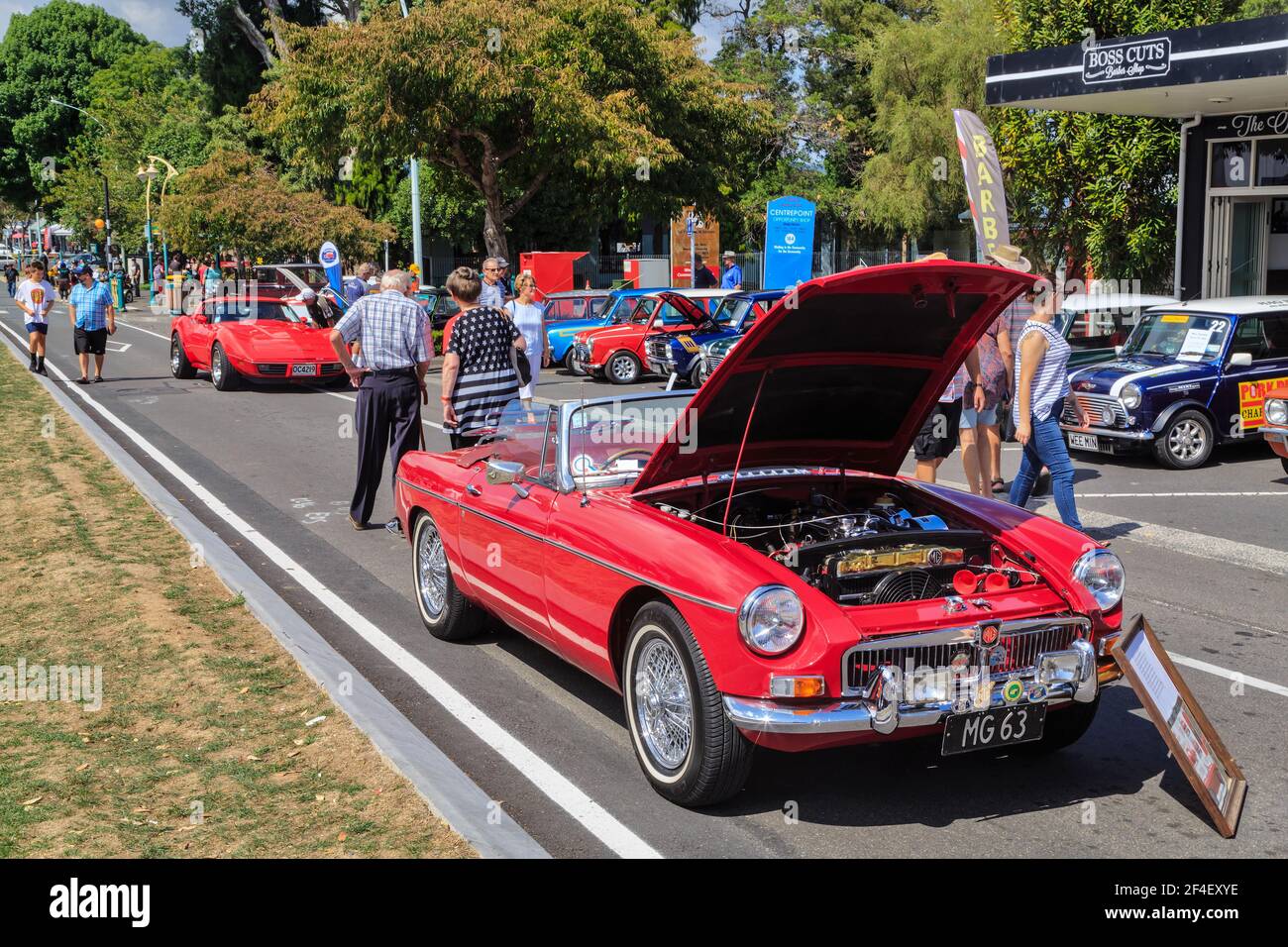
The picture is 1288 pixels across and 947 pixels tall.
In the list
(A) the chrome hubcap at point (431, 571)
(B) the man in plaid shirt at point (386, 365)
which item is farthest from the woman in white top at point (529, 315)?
(A) the chrome hubcap at point (431, 571)

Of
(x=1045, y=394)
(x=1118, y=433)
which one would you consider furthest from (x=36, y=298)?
(x=1045, y=394)

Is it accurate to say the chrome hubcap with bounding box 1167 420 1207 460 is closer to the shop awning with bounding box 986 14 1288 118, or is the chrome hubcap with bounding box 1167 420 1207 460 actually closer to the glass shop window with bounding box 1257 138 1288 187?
the shop awning with bounding box 986 14 1288 118

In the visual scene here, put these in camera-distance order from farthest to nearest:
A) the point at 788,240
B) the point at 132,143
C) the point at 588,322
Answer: the point at 132,143 < the point at 788,240 < the point at 588,322

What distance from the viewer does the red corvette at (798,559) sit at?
4.54m

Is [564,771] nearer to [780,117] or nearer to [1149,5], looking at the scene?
[1149,5]

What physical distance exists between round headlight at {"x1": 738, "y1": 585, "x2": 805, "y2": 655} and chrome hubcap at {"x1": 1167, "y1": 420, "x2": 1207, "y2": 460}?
9.66 metres

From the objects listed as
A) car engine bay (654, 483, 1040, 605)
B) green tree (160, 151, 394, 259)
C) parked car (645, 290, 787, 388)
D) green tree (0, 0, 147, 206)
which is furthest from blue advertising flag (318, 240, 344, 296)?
green tree (0, 0, 147, 206)

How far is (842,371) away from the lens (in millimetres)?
5672

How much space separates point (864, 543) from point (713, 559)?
76cm

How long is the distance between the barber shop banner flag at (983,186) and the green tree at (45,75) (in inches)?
2736

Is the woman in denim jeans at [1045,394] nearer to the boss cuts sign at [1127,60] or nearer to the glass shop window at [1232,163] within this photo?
the boss cuts sign at [1127,60]

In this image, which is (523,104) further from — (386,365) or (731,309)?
(386,365)

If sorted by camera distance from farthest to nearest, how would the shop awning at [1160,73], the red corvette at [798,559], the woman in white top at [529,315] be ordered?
1. the shop awning at [1160,73]
2. the woman in white top at [529,315]
3. the red corvette at [798,559]
